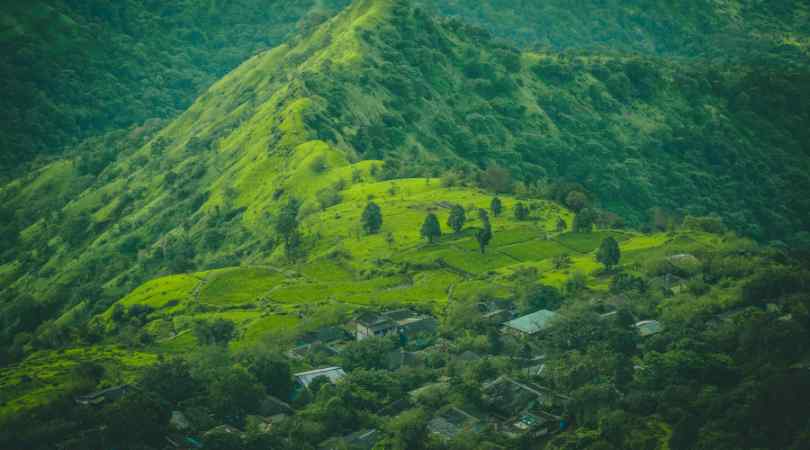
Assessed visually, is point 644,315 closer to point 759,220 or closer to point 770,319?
point 770,319

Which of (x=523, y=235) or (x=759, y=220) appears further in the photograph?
(x=759, y=220)

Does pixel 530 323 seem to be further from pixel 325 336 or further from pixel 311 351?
pixel 311 351

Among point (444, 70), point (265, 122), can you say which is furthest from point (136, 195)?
point (444, 70)

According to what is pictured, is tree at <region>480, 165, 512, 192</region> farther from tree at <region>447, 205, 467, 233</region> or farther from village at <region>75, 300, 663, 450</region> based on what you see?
village at <region>75, 300, 663, 450</region>

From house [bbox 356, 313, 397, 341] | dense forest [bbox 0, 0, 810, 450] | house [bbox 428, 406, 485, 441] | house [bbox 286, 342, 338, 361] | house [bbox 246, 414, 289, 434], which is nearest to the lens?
house [bbox 246, 414, 289, 434]

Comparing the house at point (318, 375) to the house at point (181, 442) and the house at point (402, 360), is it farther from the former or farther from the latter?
the house at point (181, 442)

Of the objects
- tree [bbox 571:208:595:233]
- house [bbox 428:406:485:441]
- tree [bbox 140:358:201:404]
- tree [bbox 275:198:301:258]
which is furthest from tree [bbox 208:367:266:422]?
tree [bbox 571:208:595:233]
